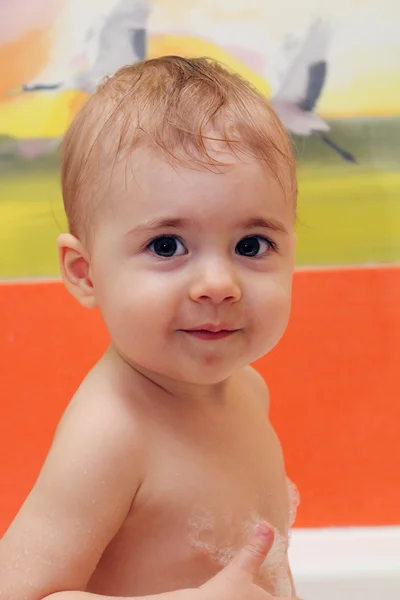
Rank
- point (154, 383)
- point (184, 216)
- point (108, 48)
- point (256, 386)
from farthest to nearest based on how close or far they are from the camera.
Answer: point (108, 48)
point (256, 386)
point (154, 383)
point (184, 216)

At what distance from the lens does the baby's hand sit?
2.03 feet

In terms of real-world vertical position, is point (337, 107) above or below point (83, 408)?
above

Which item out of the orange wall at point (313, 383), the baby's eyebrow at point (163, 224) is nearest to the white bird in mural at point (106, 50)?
the orange wall at point (313, 383)

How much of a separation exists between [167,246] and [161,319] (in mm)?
69

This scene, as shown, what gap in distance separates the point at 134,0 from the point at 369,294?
626 millimetres

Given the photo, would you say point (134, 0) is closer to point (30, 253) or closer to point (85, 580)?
point (30, 253)

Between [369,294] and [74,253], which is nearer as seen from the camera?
[74,253]

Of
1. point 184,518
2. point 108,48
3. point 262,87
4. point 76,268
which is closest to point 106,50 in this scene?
point 108,48

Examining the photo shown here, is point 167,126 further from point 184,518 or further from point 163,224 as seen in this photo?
point 184,518

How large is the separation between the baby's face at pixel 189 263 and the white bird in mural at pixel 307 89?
501 millimetres

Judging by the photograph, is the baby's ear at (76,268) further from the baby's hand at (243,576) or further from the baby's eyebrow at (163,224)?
the baby's hand at (243,576)

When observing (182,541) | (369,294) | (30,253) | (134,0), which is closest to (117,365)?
(182,541)

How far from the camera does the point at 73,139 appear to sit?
0.68m

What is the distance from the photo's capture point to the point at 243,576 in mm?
629
